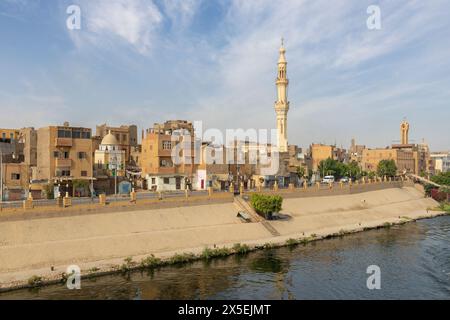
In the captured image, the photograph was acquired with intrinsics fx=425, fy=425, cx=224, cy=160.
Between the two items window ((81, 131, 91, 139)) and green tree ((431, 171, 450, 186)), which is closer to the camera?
window ((81, 131, 91, 139))

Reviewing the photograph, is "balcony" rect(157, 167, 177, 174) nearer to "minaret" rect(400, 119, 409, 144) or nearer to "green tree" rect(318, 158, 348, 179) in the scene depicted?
"green tree" rect(318, 158, 348, 179)

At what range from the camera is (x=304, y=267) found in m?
42.5

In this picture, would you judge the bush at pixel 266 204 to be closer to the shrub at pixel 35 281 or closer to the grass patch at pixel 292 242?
the grass patch at pixel 292 242

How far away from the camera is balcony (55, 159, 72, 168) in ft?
215

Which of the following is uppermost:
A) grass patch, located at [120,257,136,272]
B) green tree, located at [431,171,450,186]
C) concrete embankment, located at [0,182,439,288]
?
green tree, located at [431,171,450,186]

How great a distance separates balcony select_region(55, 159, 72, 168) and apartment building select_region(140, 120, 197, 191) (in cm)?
1494

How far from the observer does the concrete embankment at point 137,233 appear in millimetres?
38938

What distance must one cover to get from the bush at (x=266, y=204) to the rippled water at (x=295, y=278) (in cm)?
849

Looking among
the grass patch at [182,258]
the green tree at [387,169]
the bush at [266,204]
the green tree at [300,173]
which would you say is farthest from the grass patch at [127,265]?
the green tree at [387,169]

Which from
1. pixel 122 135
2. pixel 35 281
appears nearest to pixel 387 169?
pixel 122 135

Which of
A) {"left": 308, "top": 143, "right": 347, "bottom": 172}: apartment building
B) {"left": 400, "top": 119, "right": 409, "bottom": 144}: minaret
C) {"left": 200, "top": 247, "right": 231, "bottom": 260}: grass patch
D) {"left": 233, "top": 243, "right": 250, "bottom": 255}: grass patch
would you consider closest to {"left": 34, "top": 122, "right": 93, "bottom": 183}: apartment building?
{"left": 200, "top": 247, "right": 231, "bottom": 260}: grass patch
